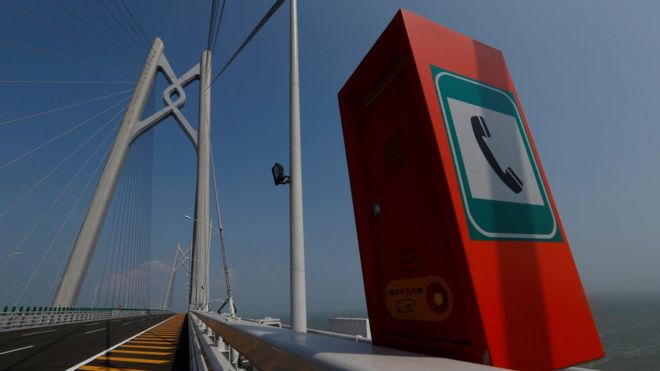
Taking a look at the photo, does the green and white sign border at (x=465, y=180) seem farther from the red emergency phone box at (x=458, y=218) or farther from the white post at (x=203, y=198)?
the white post at (x=203, y=198)

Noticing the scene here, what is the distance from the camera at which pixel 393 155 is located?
1699 millimetres

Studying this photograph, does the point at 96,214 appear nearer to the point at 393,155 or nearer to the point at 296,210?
the point at 296,210

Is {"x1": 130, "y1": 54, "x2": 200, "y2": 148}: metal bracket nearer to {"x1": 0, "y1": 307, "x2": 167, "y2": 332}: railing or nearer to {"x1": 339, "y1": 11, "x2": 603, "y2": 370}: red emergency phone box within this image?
{"x1": 0, "y1": 307, "x2": 167, "y2": 332}: railing

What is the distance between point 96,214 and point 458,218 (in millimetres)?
25013

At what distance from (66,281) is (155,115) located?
14.7m

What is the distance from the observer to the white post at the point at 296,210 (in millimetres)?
5367

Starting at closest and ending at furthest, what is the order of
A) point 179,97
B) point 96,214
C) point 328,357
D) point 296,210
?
point 328,357 → point 296,210 → point 96,214 → point 179,97

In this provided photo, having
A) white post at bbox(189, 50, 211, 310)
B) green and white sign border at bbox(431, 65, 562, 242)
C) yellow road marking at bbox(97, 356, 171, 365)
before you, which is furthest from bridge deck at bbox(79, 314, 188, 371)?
white post at bbox(189, 50, 211, 310)

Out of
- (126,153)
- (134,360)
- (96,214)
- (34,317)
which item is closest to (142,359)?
(134,360)

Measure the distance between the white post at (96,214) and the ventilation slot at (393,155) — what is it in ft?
80.2

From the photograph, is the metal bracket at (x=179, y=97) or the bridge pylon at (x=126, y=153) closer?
the bridge pylon at (x=126, y=153)

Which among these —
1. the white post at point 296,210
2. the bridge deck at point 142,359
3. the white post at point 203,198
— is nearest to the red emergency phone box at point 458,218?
the white post at point 296,210

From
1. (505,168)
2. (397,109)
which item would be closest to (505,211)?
(505,168)

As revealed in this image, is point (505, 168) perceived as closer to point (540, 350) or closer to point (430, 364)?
point (540, 350)
